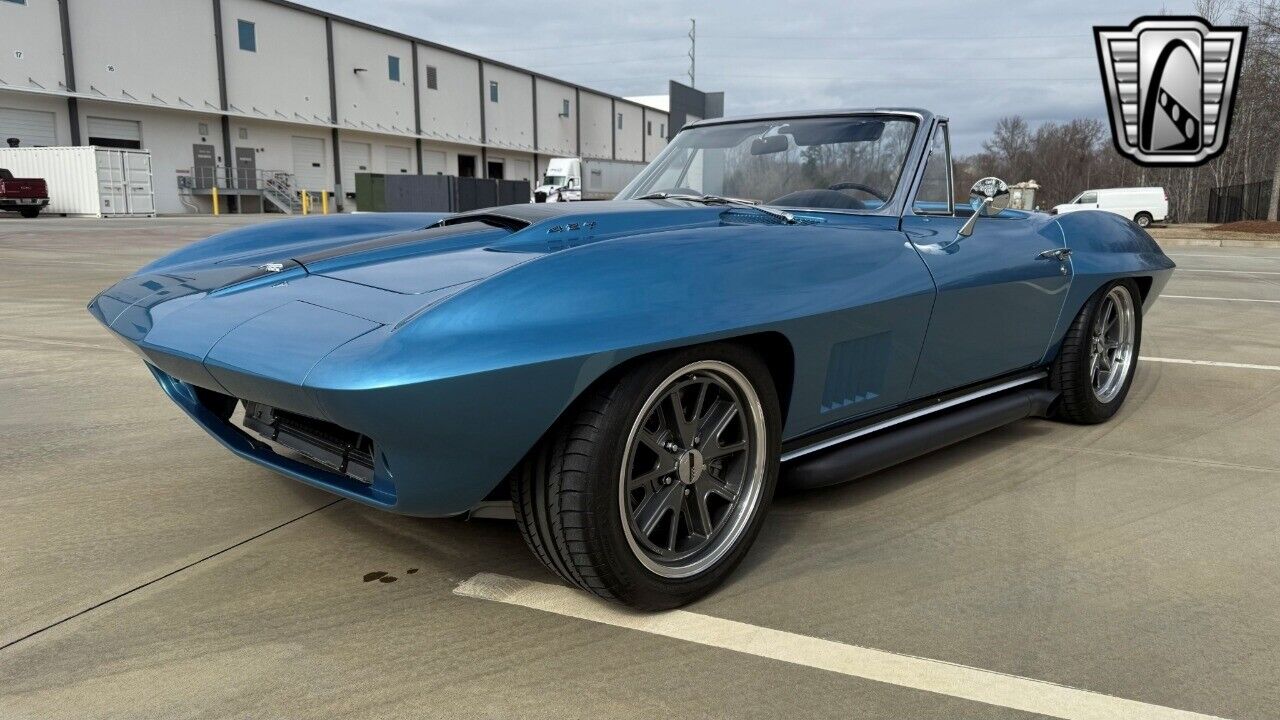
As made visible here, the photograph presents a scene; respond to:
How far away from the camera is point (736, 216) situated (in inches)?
114

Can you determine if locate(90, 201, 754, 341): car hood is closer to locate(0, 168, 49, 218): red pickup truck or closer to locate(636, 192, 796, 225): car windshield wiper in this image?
locate(636, 192, 796, 225): car windshield wiper

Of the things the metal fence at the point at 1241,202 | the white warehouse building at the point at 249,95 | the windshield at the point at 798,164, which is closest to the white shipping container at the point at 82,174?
the white warehouse building at the point at 249,95

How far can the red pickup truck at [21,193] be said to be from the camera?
2466 centimetres

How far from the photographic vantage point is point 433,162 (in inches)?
1811

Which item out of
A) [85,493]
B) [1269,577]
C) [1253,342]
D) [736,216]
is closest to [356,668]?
[85,493]

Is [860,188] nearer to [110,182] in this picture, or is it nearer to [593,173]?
[110,182]

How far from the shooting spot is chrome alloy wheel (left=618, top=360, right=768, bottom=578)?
2141 millimetres

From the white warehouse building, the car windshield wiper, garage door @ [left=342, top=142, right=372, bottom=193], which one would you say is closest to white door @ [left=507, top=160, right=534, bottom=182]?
the white warehouse building

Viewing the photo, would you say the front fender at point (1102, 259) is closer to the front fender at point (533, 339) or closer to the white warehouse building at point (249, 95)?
the front fender at point (533, 339)

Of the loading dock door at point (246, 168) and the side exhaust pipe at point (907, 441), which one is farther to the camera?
the loading dock door at point (246, 168)

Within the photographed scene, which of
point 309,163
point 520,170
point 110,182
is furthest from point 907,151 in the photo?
point 520,170

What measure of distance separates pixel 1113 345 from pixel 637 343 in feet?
10.2

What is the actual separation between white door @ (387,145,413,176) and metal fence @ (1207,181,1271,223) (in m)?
35.8

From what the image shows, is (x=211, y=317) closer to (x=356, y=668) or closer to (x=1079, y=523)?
(x=356, y=668)
